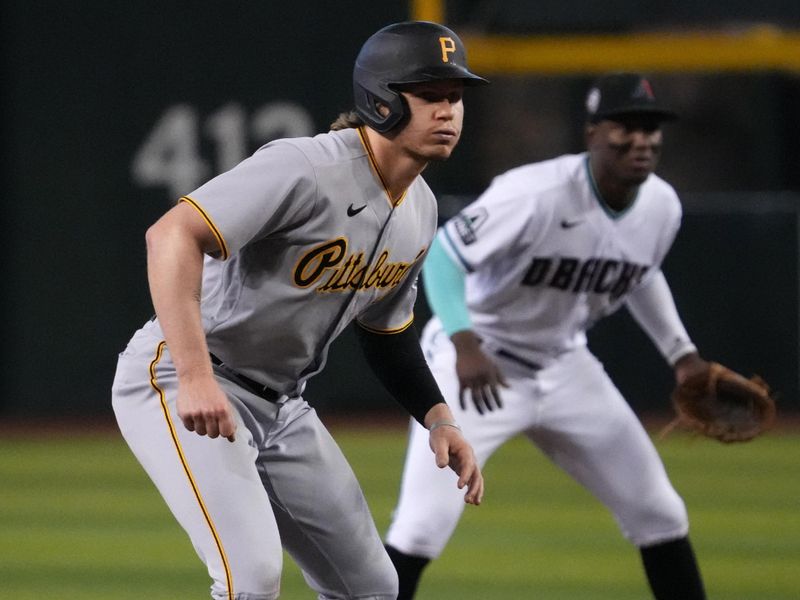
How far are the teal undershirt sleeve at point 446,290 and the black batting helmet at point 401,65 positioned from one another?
4.82ft

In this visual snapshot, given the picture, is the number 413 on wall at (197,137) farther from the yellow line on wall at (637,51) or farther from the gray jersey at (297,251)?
the gray jersey at (297,251)

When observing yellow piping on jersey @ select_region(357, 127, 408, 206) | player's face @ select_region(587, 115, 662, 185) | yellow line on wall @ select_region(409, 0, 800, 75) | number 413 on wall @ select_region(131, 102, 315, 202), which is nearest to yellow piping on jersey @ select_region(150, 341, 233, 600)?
yellow piping on jersey @ select_region(357, 127, 408, 206)

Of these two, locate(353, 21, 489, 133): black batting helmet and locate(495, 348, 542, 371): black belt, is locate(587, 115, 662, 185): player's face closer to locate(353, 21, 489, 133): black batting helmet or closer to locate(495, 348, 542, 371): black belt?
locate(495, 348, 542, 371): black belt

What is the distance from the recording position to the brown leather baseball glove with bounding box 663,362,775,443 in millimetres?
5918

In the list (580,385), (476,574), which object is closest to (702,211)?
(476,574)

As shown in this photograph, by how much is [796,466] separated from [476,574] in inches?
173

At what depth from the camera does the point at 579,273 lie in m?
5.74

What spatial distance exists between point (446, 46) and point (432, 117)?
0.60 ft

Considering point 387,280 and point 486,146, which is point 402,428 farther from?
point 387,280

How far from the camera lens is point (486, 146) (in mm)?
14391

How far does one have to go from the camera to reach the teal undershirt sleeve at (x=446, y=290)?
5.54 meters

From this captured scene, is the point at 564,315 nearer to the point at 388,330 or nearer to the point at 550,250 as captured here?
the point at 550,250

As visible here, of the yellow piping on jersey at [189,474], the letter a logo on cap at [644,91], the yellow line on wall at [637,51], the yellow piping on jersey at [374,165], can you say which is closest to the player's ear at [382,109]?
the yellow piping on jersey at [374,165]

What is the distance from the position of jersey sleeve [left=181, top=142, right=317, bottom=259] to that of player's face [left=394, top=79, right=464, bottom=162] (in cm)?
30
